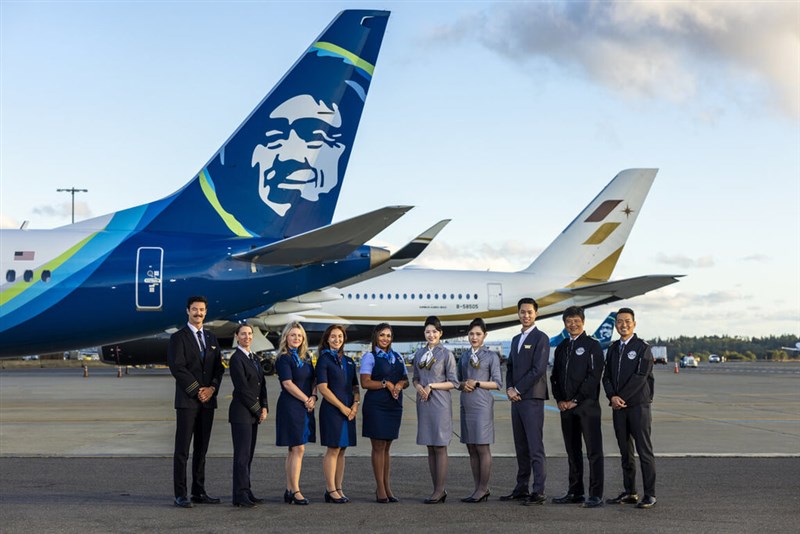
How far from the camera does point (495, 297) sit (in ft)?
123

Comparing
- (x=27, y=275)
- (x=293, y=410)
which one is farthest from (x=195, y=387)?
(x=27, y=275)

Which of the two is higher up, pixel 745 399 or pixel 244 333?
pixel 244 333

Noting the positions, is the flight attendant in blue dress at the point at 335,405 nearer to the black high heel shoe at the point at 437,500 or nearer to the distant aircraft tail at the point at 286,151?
Result: the black high heel shoe at the point at 437,500

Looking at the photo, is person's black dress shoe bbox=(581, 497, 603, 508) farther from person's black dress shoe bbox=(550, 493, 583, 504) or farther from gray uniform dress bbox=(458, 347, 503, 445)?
gray uniform dress bbox=(458, 347, 503, 445)

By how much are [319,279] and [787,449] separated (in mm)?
7174

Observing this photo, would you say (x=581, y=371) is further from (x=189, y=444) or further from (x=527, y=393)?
(x=189, y=444)

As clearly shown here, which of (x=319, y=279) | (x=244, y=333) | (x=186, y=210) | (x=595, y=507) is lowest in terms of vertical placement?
(x=595, y=507)

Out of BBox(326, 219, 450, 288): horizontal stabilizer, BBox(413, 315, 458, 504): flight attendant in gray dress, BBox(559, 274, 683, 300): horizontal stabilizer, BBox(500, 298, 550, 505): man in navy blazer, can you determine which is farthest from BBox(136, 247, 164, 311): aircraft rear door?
BBox(559, 274, 683, 300): horizontal stabilizer

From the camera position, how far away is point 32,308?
1323cm

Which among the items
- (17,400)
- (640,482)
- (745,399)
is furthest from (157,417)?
(745,399)

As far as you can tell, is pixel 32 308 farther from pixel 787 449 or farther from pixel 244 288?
pixel 787 449

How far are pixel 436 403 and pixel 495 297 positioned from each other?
2835 centimetres

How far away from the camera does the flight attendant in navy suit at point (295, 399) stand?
8.98 m

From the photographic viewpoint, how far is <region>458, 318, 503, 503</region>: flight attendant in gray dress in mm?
9211
